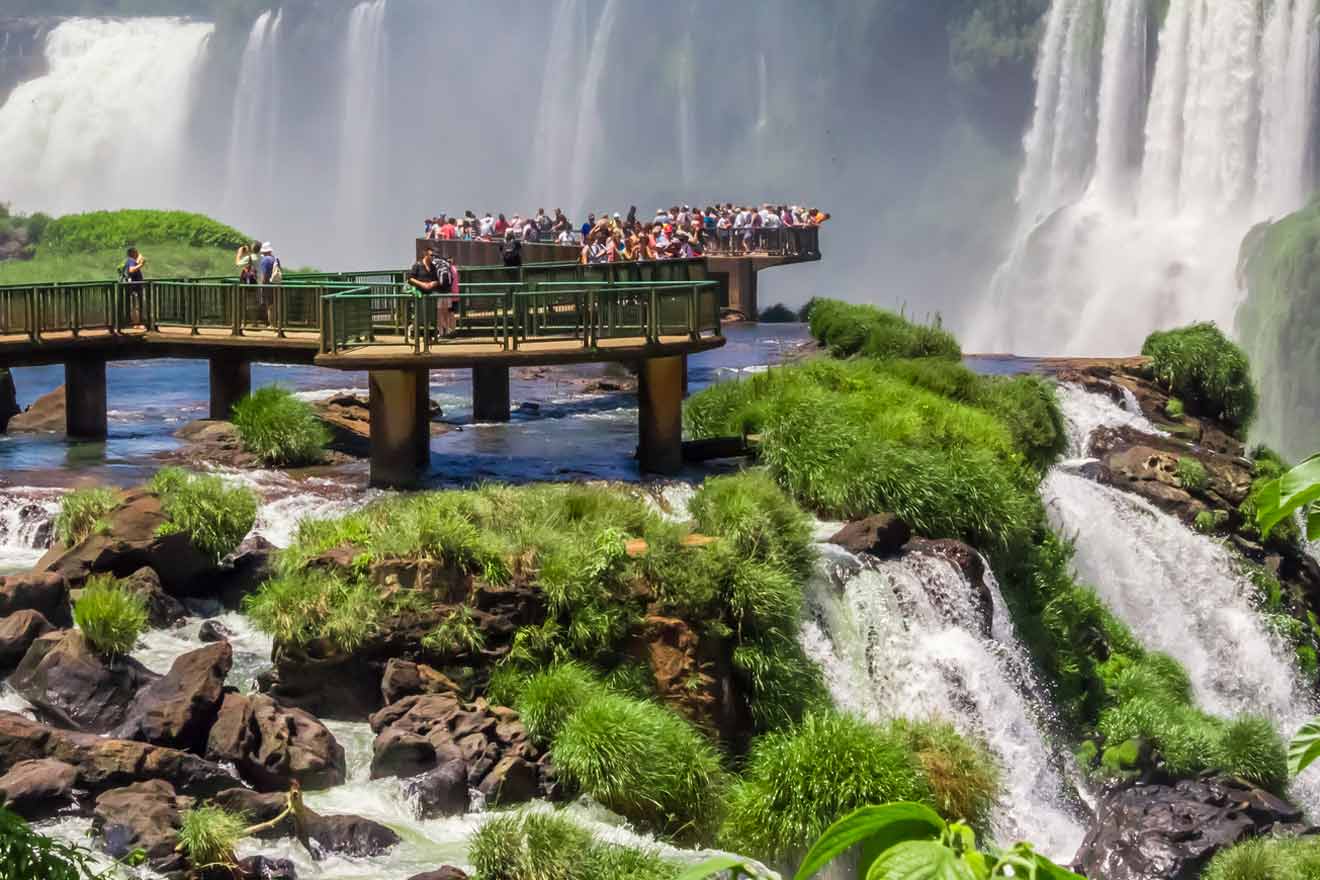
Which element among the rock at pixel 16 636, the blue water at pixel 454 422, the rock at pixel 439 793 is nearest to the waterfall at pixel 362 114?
the blue water at pixel 454 422

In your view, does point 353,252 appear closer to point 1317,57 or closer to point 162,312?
point 1317,57

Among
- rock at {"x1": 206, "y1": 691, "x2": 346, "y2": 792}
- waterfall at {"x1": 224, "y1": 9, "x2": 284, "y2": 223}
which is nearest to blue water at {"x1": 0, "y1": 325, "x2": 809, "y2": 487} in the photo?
rock at {"x1": 206, "y1": 691, "x2": 346, "y2": 792}

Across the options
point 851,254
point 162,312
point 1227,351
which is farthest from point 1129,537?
point 851,254

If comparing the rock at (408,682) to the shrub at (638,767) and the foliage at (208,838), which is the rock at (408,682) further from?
the foliage at (208,838)

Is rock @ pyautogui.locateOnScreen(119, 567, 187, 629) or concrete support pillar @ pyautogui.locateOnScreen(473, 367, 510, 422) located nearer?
rock @ pyautogui.locateOnScreen(119, 567, 187, 629)

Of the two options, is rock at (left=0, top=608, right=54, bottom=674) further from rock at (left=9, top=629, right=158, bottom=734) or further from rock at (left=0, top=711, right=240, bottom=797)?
rock at (left=0, top=711, right=240, bottom=797)

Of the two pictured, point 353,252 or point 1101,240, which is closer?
point 1101,240

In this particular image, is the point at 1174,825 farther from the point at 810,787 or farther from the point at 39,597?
the point at 39,597
